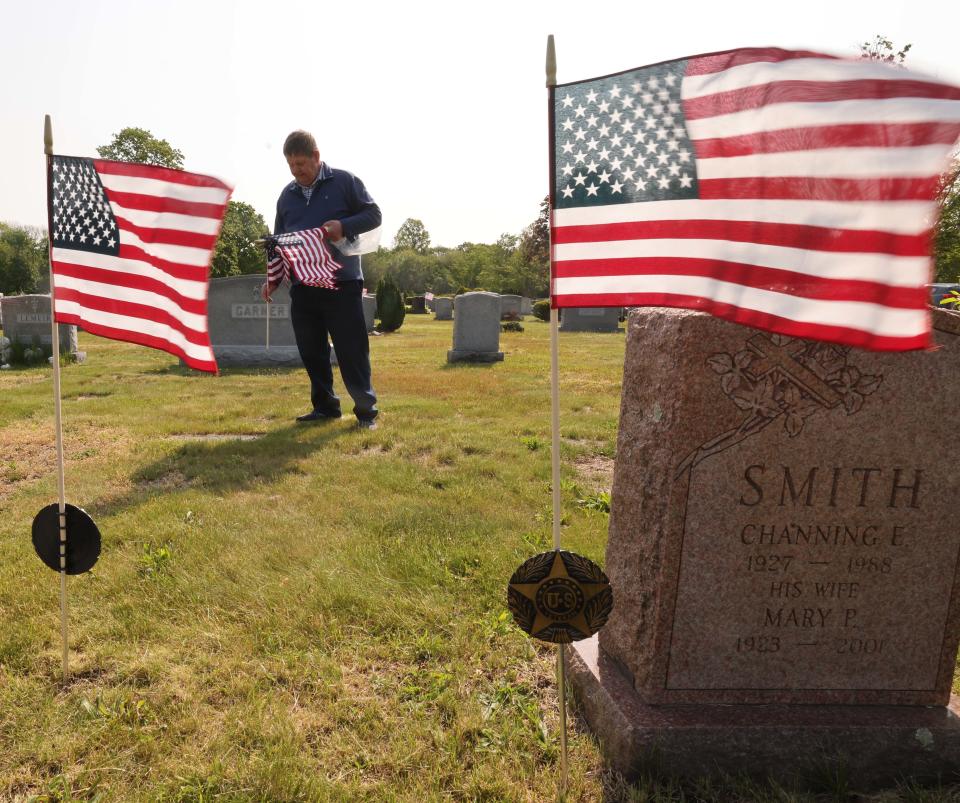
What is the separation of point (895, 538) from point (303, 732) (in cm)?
205

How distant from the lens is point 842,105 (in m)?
1.56

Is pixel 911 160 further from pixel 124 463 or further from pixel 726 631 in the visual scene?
pixel 124 463

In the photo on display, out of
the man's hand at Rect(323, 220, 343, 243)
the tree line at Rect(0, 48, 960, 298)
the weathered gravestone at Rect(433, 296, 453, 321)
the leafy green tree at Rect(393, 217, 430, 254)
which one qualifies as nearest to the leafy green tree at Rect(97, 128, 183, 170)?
the tree line at Rect(0, 48, 960, 298)

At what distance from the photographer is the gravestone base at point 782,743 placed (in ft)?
6.45

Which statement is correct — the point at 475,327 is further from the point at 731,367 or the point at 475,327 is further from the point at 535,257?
the point at 535,257

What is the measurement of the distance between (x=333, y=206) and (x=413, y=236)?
107540mm

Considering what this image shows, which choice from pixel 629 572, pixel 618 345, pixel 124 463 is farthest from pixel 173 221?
pixel 618 345

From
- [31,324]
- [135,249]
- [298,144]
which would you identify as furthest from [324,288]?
[31,324]

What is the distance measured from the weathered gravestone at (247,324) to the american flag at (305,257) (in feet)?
17.6

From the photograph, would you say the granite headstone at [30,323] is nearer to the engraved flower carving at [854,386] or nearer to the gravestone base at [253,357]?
the gravestone base at [253,357]

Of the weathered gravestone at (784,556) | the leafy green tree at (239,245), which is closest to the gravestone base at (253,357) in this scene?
the weathered gravestone at (784,556)

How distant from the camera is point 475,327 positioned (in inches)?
464

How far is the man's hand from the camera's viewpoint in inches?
201

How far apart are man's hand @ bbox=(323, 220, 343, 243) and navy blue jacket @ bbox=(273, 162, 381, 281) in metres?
0.13
